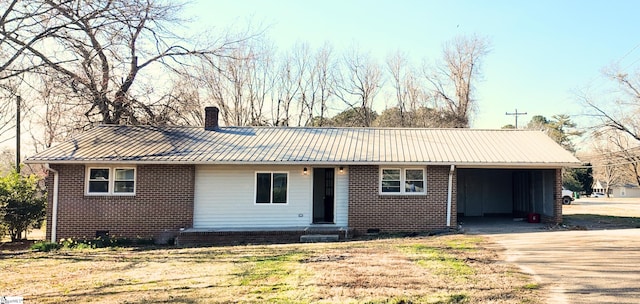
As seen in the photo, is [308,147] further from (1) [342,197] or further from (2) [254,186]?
(2) [254,186]

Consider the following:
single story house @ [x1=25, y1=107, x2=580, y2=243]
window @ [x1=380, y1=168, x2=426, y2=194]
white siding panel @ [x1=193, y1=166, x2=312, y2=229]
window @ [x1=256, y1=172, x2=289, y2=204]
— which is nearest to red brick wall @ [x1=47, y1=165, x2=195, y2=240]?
single story house @ [x1=25, y1=107, x2=580, y2=243]

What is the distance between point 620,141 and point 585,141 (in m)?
6.74

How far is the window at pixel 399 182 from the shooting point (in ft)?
44.7

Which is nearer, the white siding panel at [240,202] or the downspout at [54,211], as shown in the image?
the downspout at [54,211]

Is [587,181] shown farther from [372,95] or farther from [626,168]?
[372,95]

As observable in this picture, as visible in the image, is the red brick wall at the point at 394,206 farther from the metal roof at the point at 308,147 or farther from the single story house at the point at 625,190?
the single story house at the point at 625,190

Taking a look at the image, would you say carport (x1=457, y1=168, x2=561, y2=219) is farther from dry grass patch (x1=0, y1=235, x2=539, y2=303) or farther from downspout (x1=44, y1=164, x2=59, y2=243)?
downspout (x1=44, y1=164, x2=59, y2=243)

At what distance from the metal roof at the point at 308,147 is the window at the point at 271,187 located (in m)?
0.70

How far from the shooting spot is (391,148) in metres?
14.6

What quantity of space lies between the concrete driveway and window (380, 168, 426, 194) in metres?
2.44

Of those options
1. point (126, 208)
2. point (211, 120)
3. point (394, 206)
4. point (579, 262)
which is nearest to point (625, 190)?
point (394, 206)

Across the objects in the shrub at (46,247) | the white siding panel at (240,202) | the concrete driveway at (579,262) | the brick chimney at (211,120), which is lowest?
→ the shrub at (46,247)

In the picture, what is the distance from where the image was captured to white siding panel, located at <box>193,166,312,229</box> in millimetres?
13695

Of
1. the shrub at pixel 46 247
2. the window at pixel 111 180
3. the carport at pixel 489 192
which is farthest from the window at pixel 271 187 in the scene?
the carport at pixel 489 192
